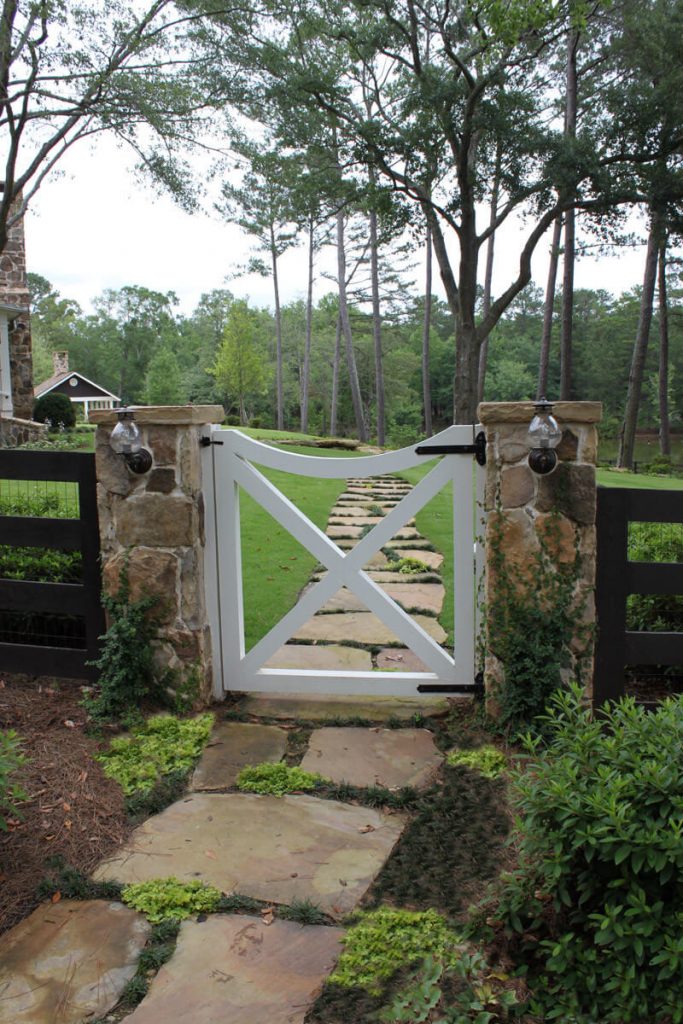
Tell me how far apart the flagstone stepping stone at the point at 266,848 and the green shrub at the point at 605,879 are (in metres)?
0.62

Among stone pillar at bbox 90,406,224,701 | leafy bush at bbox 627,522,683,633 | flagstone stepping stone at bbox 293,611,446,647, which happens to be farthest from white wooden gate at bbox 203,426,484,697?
leafy bush at bbox 627,522,683,633

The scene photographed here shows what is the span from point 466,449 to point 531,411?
389 mm

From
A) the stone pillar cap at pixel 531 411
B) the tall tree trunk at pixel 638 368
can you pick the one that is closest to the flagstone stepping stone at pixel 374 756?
the stone pillar cap at pixel 531 411

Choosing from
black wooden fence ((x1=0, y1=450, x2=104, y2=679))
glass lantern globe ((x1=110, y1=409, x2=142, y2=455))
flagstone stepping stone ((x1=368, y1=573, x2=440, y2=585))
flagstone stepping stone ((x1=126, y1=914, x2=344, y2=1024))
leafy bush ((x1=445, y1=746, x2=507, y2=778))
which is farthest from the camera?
flagstone stepping stone ((x1=368, y1=573, x2=440, y2=585))

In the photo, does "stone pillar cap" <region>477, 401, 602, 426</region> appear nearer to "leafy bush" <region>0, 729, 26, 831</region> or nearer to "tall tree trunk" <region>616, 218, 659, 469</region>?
"leafy bush" <region>0, 729, 26, 831</region>

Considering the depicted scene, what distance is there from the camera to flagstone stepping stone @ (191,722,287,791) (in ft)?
10.0

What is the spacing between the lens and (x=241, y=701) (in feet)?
12.6

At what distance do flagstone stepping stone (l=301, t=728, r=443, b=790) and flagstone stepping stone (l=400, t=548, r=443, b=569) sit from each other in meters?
2.83

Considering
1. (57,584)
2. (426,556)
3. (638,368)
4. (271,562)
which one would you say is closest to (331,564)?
(57,584)

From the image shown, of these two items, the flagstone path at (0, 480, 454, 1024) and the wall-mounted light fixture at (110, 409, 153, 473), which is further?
the wall-mounted light fixture at (110, 409, 153, 473)

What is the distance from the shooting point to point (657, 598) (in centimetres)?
370

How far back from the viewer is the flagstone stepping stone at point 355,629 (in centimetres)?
458

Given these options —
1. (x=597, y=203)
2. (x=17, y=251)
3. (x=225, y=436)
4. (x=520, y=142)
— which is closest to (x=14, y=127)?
(x=17, y=251)

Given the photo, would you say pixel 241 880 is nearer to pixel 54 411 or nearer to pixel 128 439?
pixel 128 439
